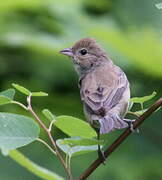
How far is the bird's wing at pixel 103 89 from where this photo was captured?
3865 millimetres

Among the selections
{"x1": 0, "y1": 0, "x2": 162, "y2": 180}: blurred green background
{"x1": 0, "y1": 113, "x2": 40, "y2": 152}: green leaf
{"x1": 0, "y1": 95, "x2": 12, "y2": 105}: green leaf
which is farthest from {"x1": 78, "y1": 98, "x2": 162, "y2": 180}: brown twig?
{"x1": 0, "y1": 0, "x2": 162, "y2": 180}: blurred green background

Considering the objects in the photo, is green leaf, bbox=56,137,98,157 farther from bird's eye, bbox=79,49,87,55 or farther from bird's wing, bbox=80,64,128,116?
bird's eye, bbox=79,49,87,55

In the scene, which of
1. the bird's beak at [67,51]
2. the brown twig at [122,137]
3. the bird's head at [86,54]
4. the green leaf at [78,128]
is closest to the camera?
the brown twig at [122,137]

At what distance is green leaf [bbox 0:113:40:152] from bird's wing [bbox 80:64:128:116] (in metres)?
1.06

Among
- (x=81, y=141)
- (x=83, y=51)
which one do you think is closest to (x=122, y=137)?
(x=81, y=141)

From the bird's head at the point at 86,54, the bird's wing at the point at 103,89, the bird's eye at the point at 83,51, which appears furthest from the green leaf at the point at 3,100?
the bird's eye at the point at 83,51

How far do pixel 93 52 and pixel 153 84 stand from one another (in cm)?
60

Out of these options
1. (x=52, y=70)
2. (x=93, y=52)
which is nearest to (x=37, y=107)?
(x=52, y=70)

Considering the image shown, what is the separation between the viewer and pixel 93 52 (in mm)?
5219

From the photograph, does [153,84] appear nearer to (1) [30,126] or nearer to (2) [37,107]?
(2) [37,107]

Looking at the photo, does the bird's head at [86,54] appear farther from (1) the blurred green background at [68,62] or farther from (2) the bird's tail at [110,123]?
(2) the bird's tail at [110,123]

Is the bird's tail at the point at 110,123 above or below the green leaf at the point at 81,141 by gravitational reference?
below

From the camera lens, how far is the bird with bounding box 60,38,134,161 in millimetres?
3539

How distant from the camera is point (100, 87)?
163 inches
